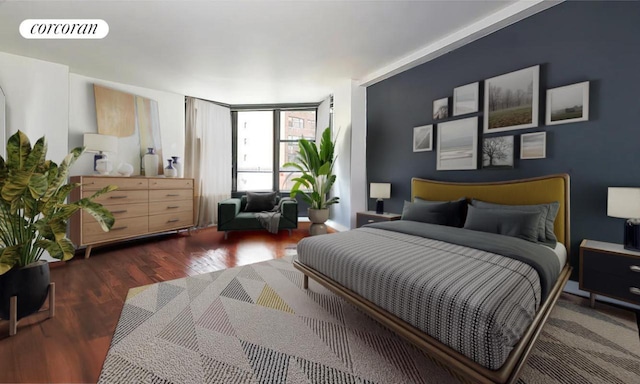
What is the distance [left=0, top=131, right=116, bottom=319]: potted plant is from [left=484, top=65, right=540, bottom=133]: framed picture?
369 cm

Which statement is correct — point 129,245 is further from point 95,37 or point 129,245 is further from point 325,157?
point 325,157

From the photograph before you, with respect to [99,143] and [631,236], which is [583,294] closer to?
[631,236]

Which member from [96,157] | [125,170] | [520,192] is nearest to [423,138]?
[520,192]

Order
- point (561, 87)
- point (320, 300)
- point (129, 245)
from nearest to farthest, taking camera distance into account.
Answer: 1. point (320, 300)
2. point (561, 87)
3. point (129, 245)

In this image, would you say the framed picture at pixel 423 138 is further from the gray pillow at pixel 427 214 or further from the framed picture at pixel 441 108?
the gray pillow at pixel 427 214

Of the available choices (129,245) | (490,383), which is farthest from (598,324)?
(129,245)

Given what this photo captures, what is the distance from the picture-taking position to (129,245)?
370 cm

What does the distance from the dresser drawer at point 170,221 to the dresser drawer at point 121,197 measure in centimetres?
33

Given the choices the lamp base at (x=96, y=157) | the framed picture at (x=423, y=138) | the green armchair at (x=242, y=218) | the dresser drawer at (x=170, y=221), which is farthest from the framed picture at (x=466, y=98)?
the lamp base at (x=96, y=157)

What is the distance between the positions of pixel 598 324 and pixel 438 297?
158cm

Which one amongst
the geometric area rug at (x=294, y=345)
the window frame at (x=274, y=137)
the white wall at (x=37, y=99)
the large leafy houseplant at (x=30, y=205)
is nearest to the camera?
the geometric area rug at (x=294, y=345)

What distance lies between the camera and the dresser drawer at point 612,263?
171 centimetres

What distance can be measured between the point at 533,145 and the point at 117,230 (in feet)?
16.9

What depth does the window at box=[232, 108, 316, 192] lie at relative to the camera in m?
5.62
